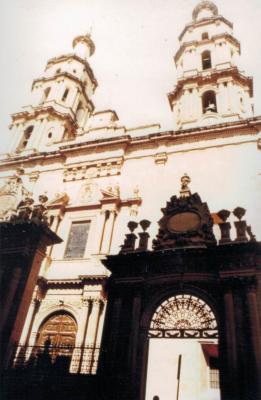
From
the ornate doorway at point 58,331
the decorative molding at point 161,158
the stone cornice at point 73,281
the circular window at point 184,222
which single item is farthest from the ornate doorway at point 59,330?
the decorative molding at point 161,158

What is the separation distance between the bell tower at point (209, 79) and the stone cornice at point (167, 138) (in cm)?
168

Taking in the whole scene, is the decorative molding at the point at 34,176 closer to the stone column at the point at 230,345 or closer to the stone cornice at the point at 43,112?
the stone cornice at the point at 43,112

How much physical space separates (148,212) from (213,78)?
11137 millimetres

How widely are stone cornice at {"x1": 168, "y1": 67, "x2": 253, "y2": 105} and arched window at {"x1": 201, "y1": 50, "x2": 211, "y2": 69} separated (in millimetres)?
2409

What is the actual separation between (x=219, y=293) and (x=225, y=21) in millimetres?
23758

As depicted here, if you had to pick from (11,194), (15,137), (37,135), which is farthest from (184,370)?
(15,137)

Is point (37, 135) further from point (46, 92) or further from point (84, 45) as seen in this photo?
point (84, 45)

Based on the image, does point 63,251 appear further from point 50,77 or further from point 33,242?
point 50,77

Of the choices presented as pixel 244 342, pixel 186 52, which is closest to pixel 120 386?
pixel 244 342

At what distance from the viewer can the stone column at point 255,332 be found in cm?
954

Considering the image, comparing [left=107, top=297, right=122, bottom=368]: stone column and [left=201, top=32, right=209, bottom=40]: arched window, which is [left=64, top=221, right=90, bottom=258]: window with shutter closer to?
[left=107, top=297, right=122, bottom=368]: stone column

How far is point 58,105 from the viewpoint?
2717cm

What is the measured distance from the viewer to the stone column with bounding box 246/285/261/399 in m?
9.54

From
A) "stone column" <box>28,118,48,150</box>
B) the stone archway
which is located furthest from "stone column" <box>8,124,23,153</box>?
the stone archway
